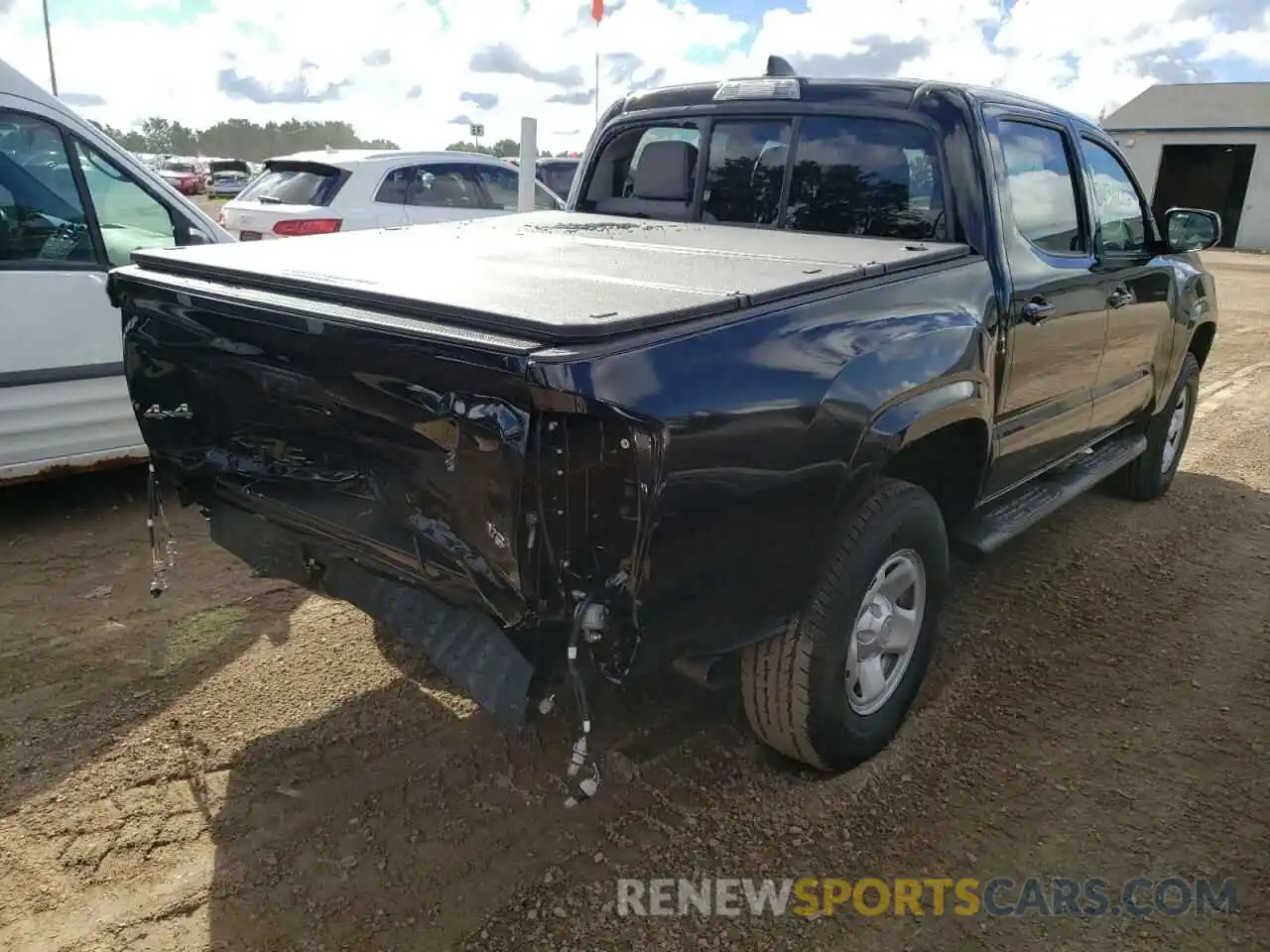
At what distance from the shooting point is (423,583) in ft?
7.95

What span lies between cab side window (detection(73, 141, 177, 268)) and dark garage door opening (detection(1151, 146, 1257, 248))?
2974 cm

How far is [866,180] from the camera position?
3627mm

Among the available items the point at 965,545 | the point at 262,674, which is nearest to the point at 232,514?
the point at 262,674

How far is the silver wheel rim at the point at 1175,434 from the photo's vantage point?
5420 millimetres

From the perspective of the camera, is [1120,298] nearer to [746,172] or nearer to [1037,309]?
[1037,309]

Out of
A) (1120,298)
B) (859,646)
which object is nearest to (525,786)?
(859,646)

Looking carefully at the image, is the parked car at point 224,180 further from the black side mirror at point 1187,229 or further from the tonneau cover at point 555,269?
the black side mirror at point 1187,229

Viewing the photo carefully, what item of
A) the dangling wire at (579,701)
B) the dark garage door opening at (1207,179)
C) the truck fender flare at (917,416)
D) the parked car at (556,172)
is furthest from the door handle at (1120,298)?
the dark garage door opening at (1207,179)

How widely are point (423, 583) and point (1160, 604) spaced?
3.23 m

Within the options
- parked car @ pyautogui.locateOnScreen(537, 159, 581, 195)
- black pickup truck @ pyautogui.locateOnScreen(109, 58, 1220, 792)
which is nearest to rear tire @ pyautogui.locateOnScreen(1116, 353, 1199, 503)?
black pickup truck @ pyautogui.locateOnScreen(109, 58, 1220, 792)

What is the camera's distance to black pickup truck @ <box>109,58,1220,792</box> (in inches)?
80.3

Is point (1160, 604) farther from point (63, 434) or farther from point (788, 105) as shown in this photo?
point (63, 434)

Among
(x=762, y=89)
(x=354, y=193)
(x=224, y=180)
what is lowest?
(x=224, y=180)

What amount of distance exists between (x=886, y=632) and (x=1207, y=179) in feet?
107
